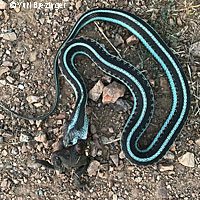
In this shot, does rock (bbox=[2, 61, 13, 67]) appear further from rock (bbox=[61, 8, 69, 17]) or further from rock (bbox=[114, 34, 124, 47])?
rock (bbox=[114, 34, 124, 47])

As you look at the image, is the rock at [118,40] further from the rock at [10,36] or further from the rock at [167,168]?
the rock at [167,168]

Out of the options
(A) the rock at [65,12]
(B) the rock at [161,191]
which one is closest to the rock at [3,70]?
(A) the rock at [65,12]

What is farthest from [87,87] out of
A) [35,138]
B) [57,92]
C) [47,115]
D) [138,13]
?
[138,13]

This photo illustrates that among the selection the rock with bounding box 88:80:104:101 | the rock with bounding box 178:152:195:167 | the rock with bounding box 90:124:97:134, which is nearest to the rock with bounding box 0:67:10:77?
the rock with bounding box 88:80:104:101

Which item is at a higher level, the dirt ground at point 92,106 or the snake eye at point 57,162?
the dirt ground at point 92,106

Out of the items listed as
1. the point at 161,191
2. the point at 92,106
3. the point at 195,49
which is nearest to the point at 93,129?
the point at 92,106

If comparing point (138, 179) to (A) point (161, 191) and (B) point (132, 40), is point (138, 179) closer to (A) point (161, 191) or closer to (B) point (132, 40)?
(A) point (161, 191)

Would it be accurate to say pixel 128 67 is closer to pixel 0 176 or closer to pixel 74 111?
pixel 74 111
